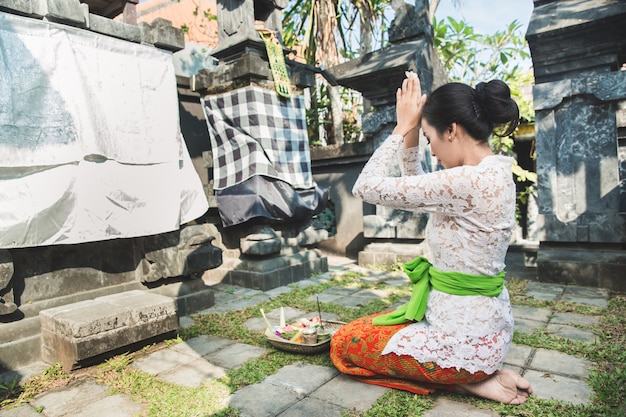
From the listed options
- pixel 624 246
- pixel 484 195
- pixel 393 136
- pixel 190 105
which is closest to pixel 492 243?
pixel 484 195

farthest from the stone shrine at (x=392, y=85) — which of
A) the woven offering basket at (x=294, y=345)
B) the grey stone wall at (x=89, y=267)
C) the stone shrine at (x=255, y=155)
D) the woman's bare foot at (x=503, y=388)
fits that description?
the woman's bare foot at (x=503, y=388)

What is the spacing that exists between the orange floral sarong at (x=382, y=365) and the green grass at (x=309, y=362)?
0.24 feet

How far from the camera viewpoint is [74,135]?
3.60 m

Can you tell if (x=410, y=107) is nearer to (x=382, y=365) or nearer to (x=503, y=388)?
(x=382, y=365)

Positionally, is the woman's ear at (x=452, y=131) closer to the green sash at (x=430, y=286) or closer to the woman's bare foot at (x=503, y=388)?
the green sash at (x=430, y=286)

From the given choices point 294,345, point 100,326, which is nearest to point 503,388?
point 294,345

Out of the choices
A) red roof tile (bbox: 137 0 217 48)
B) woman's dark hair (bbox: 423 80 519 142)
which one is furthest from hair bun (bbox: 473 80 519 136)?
red roof tile (bbox: 137 0 217 48)

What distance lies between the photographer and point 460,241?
234 cm

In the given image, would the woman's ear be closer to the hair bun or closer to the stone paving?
the hair bun

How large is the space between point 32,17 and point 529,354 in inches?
179

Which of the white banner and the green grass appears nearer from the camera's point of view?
the green grass

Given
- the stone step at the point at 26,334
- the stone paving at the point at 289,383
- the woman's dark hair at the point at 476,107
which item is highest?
the woman's dark hair at the point at 476,107

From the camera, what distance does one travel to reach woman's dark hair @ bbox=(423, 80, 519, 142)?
2.23 m

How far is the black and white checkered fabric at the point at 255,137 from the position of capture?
214 inches
